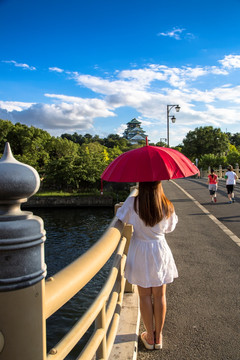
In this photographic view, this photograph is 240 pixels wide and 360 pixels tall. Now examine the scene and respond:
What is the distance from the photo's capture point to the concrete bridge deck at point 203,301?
2918mm

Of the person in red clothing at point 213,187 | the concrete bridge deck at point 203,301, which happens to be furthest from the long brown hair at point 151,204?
the person in red clothing at point 213,187

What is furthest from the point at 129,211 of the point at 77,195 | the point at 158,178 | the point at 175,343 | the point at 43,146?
the point at 43,146

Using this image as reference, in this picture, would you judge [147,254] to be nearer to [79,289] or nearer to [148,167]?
[148,167]

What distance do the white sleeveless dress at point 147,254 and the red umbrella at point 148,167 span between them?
246 mm

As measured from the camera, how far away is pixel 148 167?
2771 mm

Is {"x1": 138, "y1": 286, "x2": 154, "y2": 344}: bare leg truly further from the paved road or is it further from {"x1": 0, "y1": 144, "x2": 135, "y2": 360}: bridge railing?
{"x1": 0, "y1": 144, "x2": 135, "y2": 360}: bridge railing

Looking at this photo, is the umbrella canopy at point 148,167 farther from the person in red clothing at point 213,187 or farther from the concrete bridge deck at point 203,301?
the person in red clothing at point 213,187

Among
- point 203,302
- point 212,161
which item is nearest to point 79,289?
point 203,302

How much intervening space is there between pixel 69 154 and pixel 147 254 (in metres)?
56.2

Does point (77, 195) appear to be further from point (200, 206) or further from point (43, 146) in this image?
point (200, 206)

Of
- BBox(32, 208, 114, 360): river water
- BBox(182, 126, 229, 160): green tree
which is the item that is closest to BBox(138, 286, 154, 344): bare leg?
BBox(32, 208, 114, 360): river water

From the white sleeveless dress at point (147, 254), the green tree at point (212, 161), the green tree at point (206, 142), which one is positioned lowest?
the white sleeveless dress at point (147, 254)

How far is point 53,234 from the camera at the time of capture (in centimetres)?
3084

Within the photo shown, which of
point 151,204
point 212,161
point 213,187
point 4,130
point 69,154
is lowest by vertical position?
point 213,187
